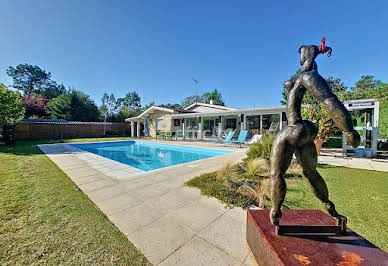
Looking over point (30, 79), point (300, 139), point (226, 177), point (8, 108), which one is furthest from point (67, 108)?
point (300, 139)

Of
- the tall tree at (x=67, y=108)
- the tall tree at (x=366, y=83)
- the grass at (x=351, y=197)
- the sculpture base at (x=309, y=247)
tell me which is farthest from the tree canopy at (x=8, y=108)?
the tall tree at (x=366, y=83)

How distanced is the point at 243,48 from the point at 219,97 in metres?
27.4

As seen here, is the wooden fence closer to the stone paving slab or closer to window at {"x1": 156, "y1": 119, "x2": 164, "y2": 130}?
window at {"x1": 156, "y1": 119, "x2": 164, "y2": 130}

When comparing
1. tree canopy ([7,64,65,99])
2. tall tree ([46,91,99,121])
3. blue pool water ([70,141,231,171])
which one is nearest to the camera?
blue pool water ([70,141,231,171])

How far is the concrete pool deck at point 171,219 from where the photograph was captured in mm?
1626

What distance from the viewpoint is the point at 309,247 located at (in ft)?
3.88

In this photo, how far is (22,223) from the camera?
6.98 ft

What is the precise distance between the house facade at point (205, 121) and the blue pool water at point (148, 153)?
3846 millimetres

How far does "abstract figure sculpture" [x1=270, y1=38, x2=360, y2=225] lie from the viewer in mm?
1231

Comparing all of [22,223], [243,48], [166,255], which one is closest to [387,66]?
[243,48]

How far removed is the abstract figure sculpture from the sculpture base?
0.17 meters

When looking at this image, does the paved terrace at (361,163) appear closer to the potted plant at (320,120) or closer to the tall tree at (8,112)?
the potted plant at (320,120)

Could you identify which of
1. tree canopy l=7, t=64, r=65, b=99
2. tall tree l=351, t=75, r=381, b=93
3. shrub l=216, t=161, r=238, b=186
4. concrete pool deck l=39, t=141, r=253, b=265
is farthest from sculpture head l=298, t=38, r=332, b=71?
tree canopy l=7, t=64, r=65, b=99

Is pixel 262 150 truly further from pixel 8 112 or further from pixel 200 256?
pixel 8 112
